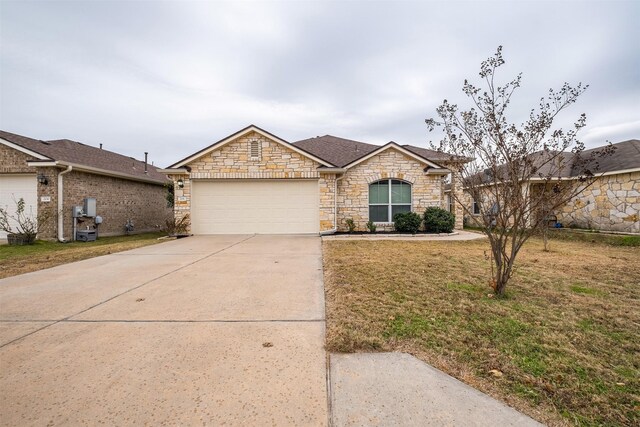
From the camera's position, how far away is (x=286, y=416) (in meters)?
1.69

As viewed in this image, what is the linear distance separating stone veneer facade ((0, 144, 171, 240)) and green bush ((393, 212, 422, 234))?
1333 cm

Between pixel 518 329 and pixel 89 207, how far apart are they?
1492 cm

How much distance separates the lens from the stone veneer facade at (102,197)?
1112cm

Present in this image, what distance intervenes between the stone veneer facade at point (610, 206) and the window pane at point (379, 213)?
725 cm

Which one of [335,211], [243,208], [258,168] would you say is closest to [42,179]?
[243,208]

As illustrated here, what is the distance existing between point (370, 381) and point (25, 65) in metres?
16.2

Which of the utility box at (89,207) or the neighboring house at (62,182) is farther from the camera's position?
the utility box at (89,207)

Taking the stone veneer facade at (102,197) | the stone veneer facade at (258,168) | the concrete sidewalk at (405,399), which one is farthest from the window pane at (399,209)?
the stone veneer facade at (102,197)

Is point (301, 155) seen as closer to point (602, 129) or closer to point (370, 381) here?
point (370, 381)

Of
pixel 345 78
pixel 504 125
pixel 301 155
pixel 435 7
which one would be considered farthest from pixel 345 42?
pixel 504 125

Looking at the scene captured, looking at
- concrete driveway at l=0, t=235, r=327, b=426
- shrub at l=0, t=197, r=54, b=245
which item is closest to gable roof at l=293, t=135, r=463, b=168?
concrete driveway at l=0, t=235, r=327, b=426

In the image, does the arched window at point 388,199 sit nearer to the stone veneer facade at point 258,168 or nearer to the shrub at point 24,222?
the stone veneer facade at point 258,168

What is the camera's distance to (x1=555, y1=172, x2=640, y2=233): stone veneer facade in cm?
1155

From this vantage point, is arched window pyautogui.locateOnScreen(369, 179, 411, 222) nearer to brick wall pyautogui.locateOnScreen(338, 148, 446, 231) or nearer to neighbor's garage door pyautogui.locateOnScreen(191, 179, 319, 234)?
brick wall pyautogui.locateOnScreen(338, 148, 446, 231)
